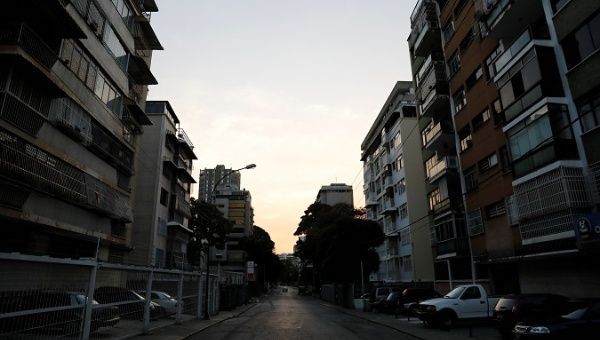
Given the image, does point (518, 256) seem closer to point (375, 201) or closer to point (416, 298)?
point (416, 298)

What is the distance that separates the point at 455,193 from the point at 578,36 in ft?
54.8

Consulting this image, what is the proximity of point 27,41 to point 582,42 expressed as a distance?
77.9ft

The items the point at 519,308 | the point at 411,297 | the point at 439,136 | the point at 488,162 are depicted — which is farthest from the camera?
the point at 439,136

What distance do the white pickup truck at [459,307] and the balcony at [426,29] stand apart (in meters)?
23.9

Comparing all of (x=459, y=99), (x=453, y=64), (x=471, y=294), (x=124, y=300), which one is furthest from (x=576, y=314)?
(x=453, y=64)

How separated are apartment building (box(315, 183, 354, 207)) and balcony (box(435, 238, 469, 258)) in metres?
85.3

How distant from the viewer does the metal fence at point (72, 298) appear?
8219 millimetres

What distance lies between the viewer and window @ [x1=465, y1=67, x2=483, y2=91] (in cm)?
2844

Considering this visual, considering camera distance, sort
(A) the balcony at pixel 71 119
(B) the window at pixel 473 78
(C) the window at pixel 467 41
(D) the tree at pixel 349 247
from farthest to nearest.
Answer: (D) the tree at pixel 349 247 → (C) the window at pixel 467 41 → (B) the window at pixel 473 78 → (A) the balcony at pixel 71 119

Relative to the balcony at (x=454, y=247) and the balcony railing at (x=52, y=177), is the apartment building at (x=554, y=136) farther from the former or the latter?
the balcony railing at (x=52, y=177)

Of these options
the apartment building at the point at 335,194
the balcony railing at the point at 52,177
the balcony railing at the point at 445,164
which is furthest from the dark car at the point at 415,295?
the apartment building at the point at 335,194

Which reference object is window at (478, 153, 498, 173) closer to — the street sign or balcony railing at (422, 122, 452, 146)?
balcony railing at (422, 122, 452, 146)

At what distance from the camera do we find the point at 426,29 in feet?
117

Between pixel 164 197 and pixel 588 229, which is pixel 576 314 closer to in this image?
pixel 588 229
